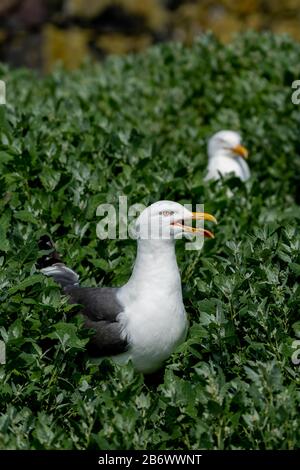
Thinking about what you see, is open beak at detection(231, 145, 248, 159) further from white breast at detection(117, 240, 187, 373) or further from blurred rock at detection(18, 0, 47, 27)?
blurred rock at detection(18, 0, 47, 27)

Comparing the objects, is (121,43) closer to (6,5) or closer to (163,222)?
(6,5)

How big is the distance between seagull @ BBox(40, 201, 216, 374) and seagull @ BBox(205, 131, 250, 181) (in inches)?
138

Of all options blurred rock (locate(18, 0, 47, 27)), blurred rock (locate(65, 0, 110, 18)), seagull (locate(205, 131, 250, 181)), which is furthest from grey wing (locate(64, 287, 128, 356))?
blurred rock (locate(65, 0, 110, 18))

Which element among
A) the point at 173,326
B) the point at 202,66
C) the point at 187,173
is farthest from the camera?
the point at 202,66

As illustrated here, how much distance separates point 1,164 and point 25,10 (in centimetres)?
982

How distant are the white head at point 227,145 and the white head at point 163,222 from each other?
3719 mm

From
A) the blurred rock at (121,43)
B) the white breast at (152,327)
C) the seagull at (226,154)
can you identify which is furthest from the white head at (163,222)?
the blurred rock at (121,43)

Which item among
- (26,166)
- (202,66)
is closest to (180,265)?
(26,166)

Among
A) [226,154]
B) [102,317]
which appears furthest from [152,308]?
[226,154]

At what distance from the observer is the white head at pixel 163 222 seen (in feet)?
19.3

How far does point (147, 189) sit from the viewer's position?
25.1ft

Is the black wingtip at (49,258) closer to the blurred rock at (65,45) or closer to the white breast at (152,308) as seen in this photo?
the white breast at (152,308)
